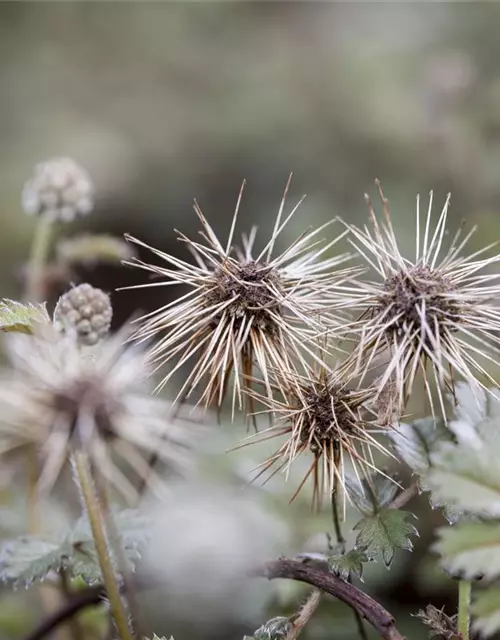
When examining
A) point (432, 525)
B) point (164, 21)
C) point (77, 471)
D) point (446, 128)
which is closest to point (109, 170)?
point (164, 21)

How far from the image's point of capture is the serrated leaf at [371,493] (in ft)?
2.46

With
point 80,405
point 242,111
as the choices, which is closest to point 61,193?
point 80,405

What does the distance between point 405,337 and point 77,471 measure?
0.32 meters

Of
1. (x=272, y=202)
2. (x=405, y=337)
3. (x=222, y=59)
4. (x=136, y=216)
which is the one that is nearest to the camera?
(x=405, y=337)

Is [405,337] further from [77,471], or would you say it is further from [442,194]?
[442,194]

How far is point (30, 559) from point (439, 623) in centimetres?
42

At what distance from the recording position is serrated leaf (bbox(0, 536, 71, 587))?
0.82m

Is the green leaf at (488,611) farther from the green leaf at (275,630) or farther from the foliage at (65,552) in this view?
the foliage at (65,552)

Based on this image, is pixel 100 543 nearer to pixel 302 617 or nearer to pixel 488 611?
pixel 302 617

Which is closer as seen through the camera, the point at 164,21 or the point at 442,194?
the point at 442,194

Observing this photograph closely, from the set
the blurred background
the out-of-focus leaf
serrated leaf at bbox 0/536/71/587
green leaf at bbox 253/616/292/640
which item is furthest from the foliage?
the blurred background

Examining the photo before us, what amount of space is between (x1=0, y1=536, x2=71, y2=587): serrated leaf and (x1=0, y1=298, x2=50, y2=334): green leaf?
0.26 m

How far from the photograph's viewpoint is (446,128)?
6.75 feet

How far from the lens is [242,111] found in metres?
3.03
